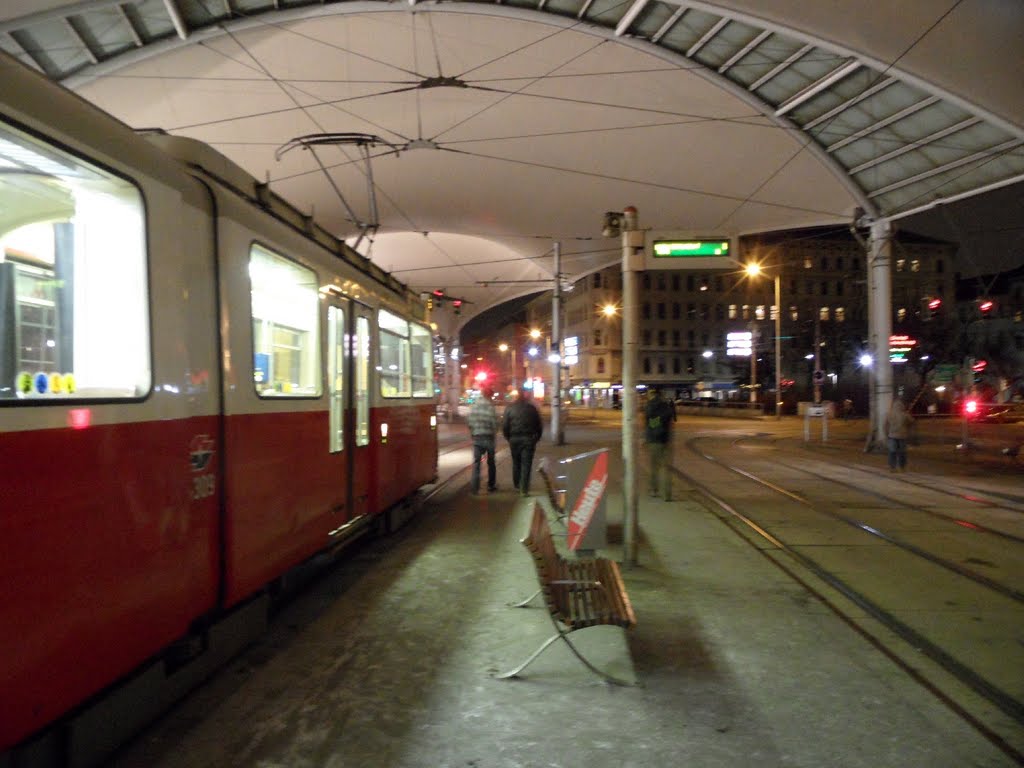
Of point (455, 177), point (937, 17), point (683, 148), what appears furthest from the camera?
point (455, 177)

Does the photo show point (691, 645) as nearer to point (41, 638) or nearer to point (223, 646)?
point (223, 646)

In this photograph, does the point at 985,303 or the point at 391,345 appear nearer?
the point at 391,345

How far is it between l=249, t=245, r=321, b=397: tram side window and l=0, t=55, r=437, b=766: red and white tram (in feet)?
0.09

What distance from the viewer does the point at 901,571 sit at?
823 cm

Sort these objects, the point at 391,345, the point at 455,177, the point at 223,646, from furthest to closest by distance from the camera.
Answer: the point at 455,177 < the point at 391,345 < the point at 223,646

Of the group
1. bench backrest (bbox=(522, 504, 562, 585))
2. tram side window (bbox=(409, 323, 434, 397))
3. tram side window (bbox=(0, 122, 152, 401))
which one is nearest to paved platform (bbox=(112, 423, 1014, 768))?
bench backrest (bbox=(522, 504, 562, 585))

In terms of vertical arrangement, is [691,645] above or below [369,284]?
below

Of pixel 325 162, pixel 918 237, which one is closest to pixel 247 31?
pixel 325 162

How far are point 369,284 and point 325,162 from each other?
20910mm

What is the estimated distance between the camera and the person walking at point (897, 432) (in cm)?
1677

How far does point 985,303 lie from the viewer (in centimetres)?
2380

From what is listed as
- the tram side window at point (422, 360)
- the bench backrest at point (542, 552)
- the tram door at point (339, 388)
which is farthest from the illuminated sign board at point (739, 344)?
the bench backrest at point (542, 552)

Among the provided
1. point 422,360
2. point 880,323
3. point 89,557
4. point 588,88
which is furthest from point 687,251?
point 880,323

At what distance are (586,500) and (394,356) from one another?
3.19m
